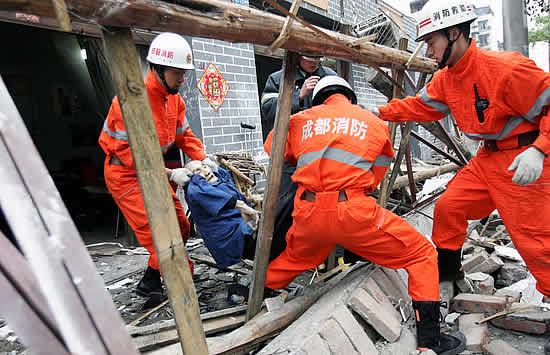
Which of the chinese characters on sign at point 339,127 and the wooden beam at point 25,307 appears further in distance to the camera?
the chinese characters on sign at point 339,127

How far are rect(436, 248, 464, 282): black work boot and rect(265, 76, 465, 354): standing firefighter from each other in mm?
790

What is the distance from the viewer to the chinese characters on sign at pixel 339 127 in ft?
8.26

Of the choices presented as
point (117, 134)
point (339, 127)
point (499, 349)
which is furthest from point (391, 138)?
point (117, 134)

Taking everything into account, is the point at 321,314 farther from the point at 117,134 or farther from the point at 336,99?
the point at 117,134

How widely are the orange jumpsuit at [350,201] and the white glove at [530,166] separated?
2.44ft

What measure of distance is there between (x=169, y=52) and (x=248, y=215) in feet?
4.86

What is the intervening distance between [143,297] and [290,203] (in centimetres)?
172

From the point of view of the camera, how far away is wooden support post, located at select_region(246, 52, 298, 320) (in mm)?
2551

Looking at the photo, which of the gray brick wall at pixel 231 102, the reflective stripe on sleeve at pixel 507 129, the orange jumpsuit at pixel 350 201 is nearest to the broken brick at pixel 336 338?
the orange jumpsuit at pixel 350 201

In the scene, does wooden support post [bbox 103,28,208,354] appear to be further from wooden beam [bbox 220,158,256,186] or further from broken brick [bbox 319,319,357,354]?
wooden beam [bbox 220,158,256,186]

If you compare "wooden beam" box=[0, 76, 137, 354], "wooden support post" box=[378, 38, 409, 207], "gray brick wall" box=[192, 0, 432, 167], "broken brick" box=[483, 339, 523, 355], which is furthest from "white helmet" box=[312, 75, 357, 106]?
"gray brick wall" box=[192, 0, 432, 167]

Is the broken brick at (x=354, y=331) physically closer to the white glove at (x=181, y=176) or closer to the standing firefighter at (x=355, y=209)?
the standing firefighter at (x=355, y=209)

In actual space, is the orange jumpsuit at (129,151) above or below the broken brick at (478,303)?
above

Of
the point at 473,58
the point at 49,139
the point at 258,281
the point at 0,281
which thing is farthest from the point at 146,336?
the point at 49,139
